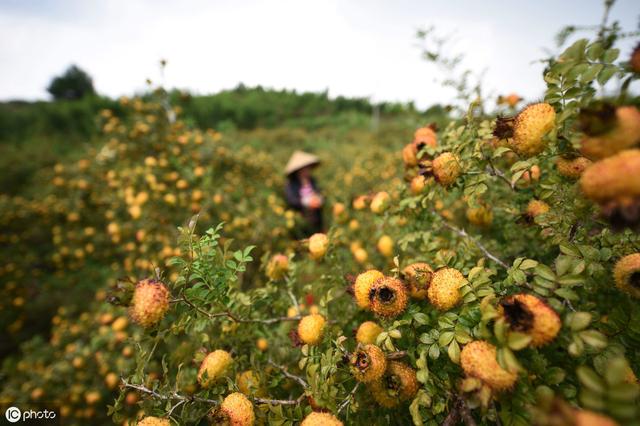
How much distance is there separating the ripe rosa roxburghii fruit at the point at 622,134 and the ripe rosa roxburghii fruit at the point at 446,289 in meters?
0.46

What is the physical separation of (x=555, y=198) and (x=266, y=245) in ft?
10.1

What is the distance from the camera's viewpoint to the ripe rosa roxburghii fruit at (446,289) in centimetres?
89

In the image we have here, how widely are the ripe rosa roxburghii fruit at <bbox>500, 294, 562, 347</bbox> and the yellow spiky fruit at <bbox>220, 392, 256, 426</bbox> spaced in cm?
81

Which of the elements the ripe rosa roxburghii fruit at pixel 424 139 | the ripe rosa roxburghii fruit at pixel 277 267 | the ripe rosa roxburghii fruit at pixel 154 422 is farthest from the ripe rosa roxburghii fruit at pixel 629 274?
the ripe rosa roxburghii fruit at pixel 154 422

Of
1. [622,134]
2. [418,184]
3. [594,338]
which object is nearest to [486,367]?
[594,338]

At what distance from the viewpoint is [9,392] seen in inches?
121

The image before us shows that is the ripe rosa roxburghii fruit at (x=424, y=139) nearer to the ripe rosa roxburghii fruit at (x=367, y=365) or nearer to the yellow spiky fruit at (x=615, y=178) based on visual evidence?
the yellow spiky fruit at (x=615, y=178)

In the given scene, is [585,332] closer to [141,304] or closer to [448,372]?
[448,372]

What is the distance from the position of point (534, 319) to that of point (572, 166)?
522 mm

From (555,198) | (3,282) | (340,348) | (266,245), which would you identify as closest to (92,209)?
(3,282)

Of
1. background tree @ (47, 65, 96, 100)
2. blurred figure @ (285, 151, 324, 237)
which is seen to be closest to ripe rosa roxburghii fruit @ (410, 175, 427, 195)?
blurred figure @ (285, 151, 324, 237)

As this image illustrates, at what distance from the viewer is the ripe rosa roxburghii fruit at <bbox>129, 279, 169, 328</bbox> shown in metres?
0.95

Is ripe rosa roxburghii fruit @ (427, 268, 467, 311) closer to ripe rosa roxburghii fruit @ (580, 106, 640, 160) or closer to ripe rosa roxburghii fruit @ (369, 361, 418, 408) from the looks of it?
ripe rosa roxburghii fruit @ (369, 361, 418, 408)

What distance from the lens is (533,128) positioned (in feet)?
2.78
